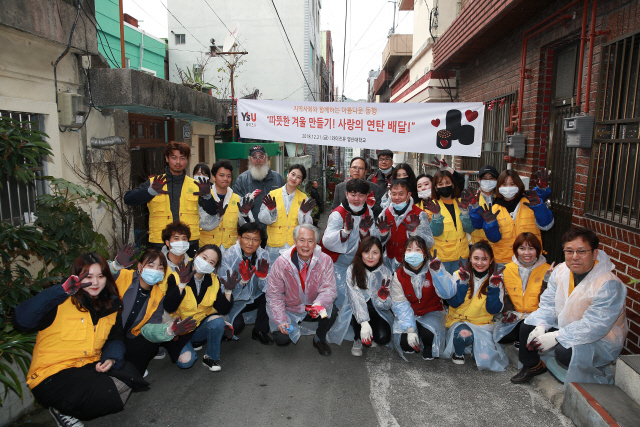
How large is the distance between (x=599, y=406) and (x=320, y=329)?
7.82 feet

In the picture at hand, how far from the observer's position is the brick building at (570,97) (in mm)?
3781

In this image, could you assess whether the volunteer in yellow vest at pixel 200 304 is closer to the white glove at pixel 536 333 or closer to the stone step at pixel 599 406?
the white glove at pixel 536 333

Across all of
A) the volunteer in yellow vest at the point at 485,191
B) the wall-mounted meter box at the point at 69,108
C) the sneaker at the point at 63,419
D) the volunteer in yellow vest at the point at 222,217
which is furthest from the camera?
the wall-mounted meter box at the point at 69,108

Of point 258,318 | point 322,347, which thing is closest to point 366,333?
point 322,347

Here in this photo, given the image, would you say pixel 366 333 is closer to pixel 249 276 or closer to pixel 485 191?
pixel 249 276

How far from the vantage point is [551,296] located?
3.55 m

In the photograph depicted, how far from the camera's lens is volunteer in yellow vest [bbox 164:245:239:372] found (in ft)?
12.3

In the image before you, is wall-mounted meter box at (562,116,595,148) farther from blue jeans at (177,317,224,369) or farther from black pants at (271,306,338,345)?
blue jeans at (177,317,224,369)

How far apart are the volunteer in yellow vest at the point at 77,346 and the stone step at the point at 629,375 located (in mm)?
3375

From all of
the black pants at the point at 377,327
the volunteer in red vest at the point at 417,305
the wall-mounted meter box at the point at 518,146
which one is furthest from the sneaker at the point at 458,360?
the wall-mounted meter box at the point at 518,146

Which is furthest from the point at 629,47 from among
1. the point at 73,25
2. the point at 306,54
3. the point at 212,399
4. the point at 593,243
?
the point at 306,54

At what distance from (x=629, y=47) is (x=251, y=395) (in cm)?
434

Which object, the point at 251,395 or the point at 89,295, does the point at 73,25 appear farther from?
the point at 251,395

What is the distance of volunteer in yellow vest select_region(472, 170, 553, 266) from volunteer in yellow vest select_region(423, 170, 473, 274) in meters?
Result: 0.23
